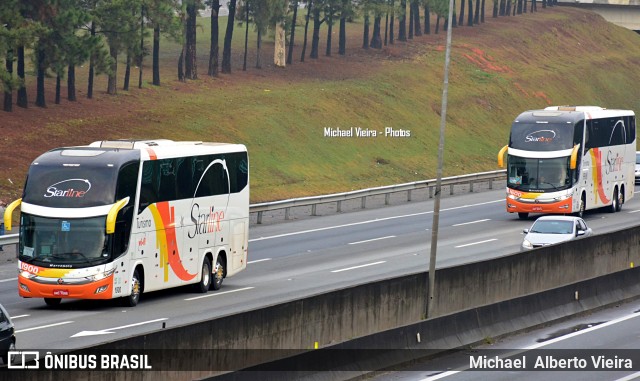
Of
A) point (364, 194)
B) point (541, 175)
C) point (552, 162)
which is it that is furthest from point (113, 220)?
point (364, 194)

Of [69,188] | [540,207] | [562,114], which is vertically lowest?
[540,207]

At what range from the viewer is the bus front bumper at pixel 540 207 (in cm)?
4947

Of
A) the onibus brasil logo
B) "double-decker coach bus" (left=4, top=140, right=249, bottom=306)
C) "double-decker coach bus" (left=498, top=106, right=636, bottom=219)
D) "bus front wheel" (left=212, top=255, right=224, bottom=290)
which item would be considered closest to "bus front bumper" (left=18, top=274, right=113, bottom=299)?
"double-decker coach bus" (left=4, top=140, right=249, bottom=306)

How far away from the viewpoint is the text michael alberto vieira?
872 inches

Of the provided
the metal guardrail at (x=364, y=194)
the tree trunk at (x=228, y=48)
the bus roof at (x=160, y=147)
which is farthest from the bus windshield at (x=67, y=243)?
the tree trunk at (x=228, y=48)

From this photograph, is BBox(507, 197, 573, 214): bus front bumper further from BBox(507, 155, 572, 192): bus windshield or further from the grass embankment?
the grass embankment

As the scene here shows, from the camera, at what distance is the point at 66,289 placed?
93.6ft

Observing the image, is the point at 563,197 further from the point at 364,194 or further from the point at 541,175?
the point at 364,194

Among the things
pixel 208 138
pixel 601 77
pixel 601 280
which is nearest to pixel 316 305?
pixel 601 280

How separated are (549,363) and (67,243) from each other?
11529 millimetres

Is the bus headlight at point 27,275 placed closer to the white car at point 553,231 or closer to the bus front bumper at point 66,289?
the bus front bumper at point 66,289

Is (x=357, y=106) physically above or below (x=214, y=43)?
below

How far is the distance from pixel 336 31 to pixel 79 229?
83774 millimetres

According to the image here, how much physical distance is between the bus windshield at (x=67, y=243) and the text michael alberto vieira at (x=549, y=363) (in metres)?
9.58
